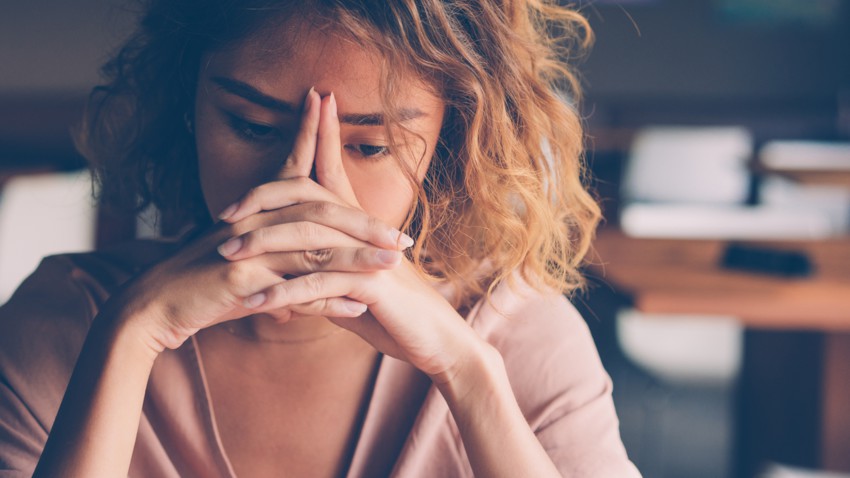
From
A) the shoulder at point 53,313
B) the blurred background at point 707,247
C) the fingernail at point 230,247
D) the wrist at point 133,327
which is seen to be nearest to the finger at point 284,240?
the fingernail at point 230,247

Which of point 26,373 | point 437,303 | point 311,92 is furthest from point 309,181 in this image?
point 26,373

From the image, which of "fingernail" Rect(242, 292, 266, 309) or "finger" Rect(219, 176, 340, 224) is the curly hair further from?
"fingernail" Rect(242, 292, 266, 309)

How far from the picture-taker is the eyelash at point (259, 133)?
0.98 m

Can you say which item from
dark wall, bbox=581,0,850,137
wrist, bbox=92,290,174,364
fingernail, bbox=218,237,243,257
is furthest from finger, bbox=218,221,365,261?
dark wall, bbox=581,0,850,137

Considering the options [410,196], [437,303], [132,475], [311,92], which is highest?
[311,92]

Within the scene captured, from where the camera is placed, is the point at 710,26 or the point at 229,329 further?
the point at 710,26

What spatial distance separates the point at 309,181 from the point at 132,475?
1.50 ft

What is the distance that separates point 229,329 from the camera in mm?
1162

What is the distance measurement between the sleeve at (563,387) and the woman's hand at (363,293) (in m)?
0.16

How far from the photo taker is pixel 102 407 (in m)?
0.91

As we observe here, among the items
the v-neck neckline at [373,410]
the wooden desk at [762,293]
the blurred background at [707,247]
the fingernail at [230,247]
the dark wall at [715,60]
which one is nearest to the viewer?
the fingernail at [230,247]

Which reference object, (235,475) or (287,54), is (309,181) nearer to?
(287,54)

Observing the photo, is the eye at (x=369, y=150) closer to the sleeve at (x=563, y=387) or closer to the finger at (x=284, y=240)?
the finger at (x=284, y=240)

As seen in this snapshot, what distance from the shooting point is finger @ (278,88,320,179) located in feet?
3.04
